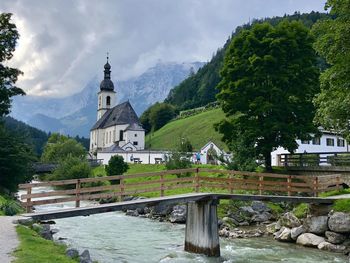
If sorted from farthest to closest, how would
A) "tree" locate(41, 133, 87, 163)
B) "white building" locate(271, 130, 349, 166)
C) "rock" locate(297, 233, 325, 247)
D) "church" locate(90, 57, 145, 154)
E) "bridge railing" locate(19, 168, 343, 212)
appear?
"church" locate(90, 57, 145, 154)
"tree" locate(41, 133, 87, 163)
"white building" locate(271, 130, 349, 166)
"rock" locate(297, 233, 325, 247)
"bridge railing" locate(19, 168, 343, 212)

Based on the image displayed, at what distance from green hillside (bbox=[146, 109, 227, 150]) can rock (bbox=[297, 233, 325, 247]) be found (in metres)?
73.8

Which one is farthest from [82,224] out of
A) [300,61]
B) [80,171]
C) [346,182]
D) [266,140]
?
[80,171]

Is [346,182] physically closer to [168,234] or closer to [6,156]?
[168,234]

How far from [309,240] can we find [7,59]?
27287 mm

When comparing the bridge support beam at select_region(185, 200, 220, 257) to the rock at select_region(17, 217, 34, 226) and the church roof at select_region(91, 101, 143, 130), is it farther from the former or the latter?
the church roof at select_region(91, 101, 143, 130)

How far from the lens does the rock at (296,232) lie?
22922 millimetres

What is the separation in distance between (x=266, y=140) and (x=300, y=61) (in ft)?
24.5

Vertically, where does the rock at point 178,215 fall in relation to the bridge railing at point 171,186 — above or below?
below

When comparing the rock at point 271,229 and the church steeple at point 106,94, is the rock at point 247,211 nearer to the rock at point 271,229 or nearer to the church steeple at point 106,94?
the rock at point 271,229

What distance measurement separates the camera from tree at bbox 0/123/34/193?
32.3 meters

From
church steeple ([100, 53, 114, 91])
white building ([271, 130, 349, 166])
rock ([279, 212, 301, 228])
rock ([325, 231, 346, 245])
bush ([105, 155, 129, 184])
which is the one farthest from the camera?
church steeple ([100, 53, 114, 91])

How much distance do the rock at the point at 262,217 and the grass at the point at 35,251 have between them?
18.6 meters

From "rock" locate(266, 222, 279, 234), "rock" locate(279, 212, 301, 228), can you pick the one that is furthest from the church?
"rock" locate(279, 212, 301, 228)

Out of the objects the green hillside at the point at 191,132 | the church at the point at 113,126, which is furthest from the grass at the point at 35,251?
the green hillside at the point at 191,132
